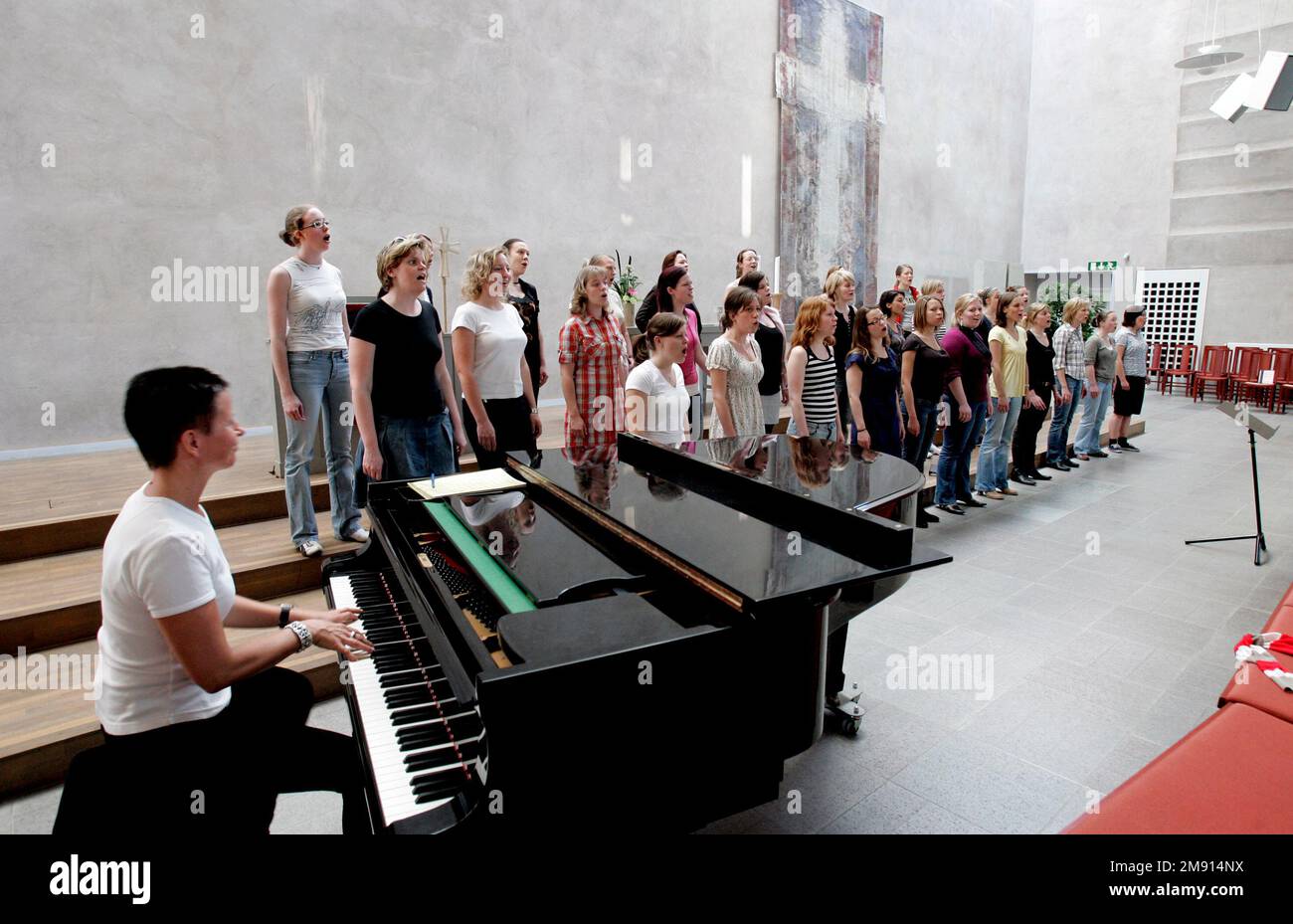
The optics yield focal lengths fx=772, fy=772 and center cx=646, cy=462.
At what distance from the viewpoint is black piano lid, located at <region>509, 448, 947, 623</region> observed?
61.8 inches

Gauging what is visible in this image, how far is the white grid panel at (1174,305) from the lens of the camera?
1368cm

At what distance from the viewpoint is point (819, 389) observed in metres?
4.46

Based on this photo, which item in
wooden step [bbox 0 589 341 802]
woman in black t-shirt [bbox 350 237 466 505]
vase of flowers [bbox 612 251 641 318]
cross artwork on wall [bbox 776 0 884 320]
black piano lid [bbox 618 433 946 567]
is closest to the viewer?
black piano lid [bbox 618 433 946 567]

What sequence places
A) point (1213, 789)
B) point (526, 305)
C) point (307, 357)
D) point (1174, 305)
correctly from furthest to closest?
point (1174, 305) < point (526, 305) < point (307, 357) < point (1213, 789)

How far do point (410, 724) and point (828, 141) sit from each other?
1090 centimetres

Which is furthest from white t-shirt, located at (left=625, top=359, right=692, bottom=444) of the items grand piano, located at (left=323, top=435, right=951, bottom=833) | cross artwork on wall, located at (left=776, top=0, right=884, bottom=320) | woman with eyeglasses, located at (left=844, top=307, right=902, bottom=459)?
cross artwork on wall, located at (left=776, top=0, right=884, bottom=320)

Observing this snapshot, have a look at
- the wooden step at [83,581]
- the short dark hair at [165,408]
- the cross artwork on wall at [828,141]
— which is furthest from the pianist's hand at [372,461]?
the cross artwork on wall at [828,141]

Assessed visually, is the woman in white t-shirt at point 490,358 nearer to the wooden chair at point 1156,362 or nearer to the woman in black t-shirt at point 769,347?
the woman in black t-shirt at point 769,347

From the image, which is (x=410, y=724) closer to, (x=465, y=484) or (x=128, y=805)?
(x=128, y=805)

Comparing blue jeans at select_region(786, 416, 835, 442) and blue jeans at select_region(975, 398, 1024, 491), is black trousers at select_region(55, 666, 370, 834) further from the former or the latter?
blue jeans at select_region(975, 398, 1024, 491)

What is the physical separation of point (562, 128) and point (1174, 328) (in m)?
12.3

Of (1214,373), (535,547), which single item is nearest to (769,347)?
(535,547)

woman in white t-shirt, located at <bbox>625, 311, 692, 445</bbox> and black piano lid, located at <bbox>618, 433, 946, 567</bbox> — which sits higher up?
woman in white t-shirt, located at <bbox>625, 311, 692, 445</bbox>

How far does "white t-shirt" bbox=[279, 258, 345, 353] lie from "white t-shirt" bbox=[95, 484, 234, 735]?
2.05 meters
